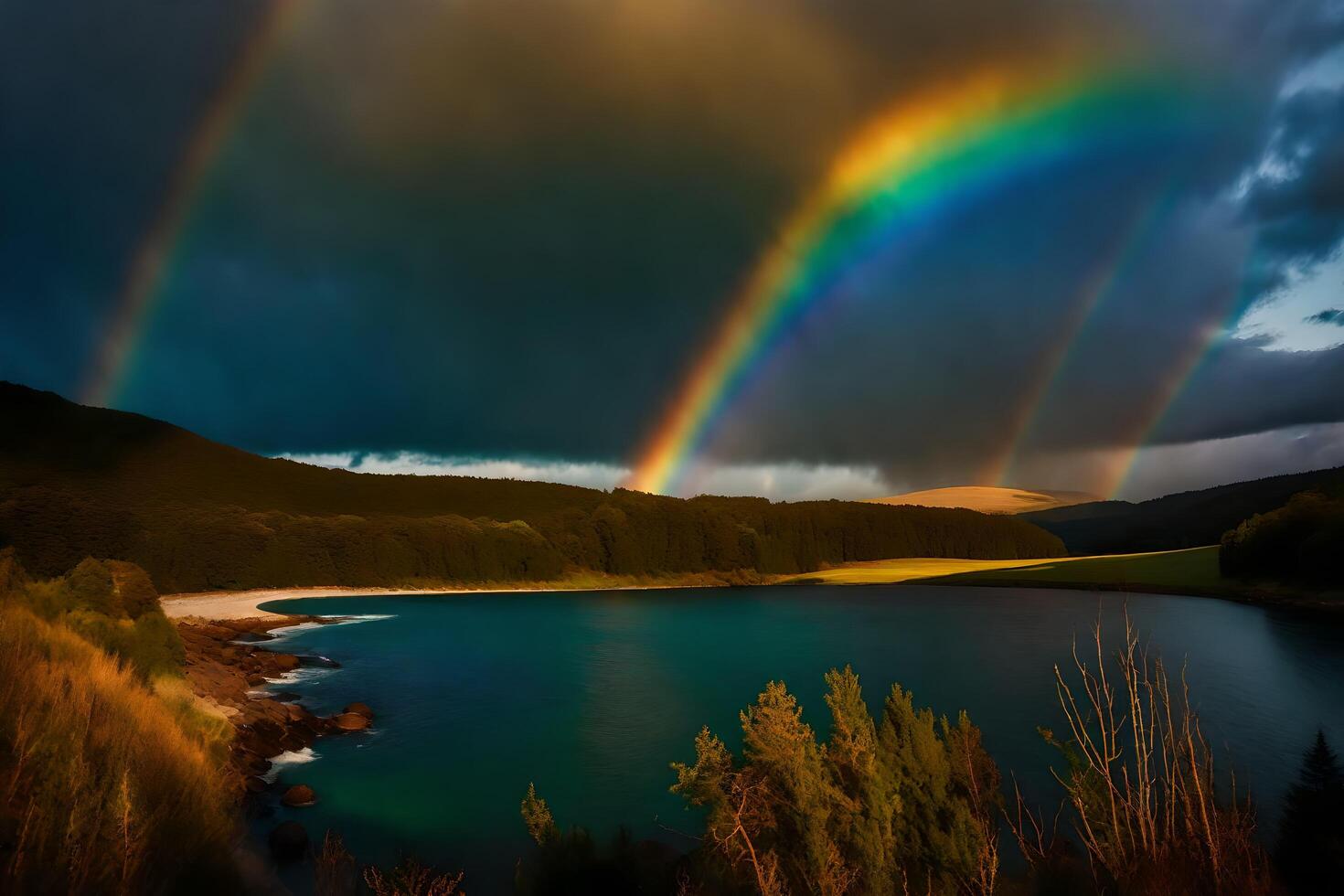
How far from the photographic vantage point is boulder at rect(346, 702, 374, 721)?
105 ft

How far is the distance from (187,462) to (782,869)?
208 metres

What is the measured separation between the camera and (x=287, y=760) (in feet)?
80.5

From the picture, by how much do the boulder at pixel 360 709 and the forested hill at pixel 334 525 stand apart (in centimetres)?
4052

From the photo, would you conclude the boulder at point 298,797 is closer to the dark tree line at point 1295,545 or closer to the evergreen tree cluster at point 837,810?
the evergreen tree cluster at point 837,810

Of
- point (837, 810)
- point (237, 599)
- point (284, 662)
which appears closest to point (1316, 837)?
Result: point (837, 810)

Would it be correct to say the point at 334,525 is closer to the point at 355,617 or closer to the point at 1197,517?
the point at 355,617

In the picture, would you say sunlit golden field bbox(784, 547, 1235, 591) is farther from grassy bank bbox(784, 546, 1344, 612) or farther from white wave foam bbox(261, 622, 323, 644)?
white wave foam bbox(261, 622, 323, 644)

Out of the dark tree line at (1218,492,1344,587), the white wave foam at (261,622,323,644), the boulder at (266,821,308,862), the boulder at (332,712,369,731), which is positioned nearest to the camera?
the boulder at (266,821,308,862)

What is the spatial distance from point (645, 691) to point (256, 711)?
2121 cm

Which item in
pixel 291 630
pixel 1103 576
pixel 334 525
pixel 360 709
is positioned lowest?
pixel 291 630

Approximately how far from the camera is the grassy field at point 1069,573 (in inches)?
3499

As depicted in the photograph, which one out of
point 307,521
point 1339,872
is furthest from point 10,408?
point 1339,872

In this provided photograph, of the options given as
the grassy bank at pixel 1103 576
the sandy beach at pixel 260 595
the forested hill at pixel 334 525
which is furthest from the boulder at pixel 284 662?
the grassy bank at pixel 1103 576

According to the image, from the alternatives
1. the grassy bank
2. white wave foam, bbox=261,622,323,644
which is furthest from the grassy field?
white wave foam, bbox=261,622,323,644
